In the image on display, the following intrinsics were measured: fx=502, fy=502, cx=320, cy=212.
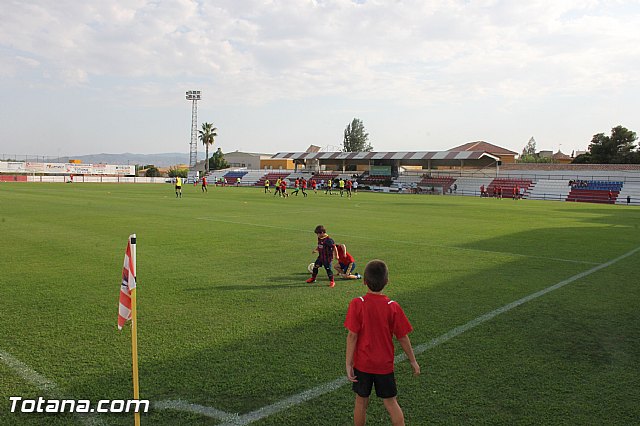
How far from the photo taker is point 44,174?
3059 inches

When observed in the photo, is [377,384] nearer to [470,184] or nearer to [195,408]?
[195,408]

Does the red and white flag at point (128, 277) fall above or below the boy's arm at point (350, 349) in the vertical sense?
above

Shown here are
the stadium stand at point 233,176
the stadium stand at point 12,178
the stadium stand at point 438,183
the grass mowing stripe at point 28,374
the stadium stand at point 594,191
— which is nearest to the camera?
the grass mowing stripe at point 28,374

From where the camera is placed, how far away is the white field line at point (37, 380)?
442 centimetres

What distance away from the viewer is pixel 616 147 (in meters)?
74.1

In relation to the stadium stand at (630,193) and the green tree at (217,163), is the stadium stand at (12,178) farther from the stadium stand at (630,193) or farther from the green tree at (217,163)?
the stadium stand at (630,193)

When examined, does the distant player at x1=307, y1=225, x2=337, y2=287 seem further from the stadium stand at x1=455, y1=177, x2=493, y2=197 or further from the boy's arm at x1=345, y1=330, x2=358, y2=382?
the stadium stand at x1=455, y1=177, x2=493, y2=197

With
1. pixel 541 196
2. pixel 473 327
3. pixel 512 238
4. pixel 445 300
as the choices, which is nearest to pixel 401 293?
pixel 445 300

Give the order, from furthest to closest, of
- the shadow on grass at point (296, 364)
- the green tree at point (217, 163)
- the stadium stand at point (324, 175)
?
the green tree at point (217, 163) < the stadium stand at point (324, 175) < the shadow on grass at point (296, 364)

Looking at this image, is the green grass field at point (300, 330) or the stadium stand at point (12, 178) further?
the stadium stand at point (12, 178)

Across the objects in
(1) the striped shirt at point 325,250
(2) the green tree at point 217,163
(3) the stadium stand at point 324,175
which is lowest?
(1) the striped shirt at point 325,250

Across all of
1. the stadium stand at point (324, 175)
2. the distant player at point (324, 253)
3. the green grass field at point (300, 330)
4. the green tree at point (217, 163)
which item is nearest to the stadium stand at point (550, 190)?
the stadium stand at point (324, 175)

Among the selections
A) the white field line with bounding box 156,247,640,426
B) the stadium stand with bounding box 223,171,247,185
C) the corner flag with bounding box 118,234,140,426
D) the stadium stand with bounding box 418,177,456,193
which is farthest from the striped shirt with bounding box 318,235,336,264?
the stadium stand with bounding box 223,171,247,185

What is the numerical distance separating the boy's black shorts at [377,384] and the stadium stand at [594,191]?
5098 centimetres
